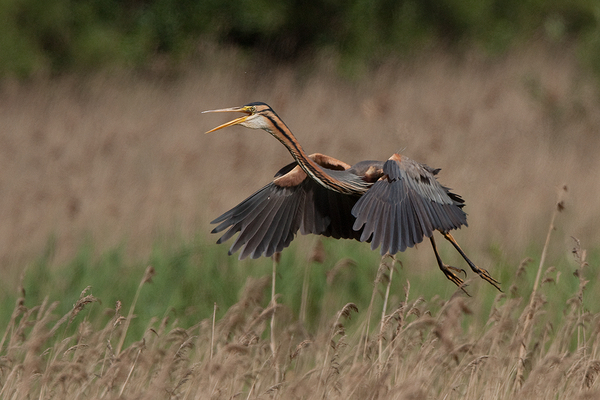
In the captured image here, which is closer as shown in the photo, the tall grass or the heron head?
the tall grass

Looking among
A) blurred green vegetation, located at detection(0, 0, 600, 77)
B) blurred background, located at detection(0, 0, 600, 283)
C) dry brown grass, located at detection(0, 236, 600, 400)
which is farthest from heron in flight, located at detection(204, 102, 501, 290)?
blurred green vegetation, located at detection(0, 0, 600, 77)

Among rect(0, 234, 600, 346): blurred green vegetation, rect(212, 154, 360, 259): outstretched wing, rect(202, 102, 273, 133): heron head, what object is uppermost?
rect(202, 102, 273, 133): heron head

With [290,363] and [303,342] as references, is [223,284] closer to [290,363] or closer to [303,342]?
[290,363]

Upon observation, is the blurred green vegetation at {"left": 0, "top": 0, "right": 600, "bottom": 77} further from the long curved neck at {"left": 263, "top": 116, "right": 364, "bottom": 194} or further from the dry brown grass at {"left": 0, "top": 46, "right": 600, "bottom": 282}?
the long curved neck at {"left": 263, "top": 116, "right": 364, "bottom": 194}

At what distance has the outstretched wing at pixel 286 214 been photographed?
13.1 feet

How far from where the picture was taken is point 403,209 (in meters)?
3.60

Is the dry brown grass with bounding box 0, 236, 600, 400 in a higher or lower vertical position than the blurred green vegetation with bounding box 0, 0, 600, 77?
lower

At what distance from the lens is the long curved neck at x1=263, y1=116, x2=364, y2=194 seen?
3.62 meters

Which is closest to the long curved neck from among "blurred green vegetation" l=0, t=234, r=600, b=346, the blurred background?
the blurred background

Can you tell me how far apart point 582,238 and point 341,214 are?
9.86 feet

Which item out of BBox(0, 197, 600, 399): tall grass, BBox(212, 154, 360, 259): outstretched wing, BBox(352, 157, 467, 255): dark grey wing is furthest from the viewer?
BBox(212, 154, 360, 259): outstretched wing

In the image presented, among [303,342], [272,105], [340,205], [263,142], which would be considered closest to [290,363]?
[303,342]

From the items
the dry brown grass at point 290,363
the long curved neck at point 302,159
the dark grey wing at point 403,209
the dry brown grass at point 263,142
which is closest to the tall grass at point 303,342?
the dry brown grass at point 290,363

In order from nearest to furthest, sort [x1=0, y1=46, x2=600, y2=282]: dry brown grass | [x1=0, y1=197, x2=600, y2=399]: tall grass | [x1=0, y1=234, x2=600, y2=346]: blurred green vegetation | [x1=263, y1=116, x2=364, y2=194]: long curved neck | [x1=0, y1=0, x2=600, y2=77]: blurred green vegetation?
1. [x1=0, y1=197, x2=600, y2=399]: tall grass
2. [x1=263, y1=116, x2=364, y2=194]: long curved neck
3. [x1=0, y1=234, x2=600, y2=346]: blurred green vegetation
4. [x1=0, y1=46, x2=600, y2=282]: dry brown grass
5. [x1=0, y1=0, x2=600, y2=77]: blurred green vegetation
